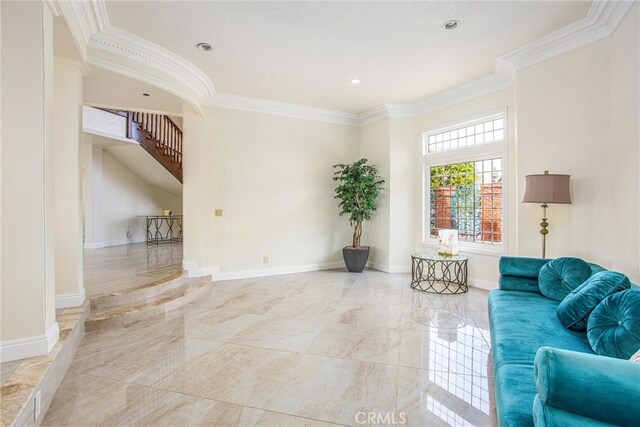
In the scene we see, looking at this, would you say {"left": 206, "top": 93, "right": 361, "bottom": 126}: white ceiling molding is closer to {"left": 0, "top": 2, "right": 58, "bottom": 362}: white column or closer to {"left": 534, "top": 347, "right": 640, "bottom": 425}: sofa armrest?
{"left": 0, "top": 2, "right": 58, "bottom": 362}: white column

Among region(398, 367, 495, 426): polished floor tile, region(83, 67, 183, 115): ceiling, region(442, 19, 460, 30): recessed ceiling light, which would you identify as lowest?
region(398, 367, 495, 426): polished floor tile

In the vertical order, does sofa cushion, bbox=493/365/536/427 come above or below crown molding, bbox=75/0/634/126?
below

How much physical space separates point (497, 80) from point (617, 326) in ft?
12.6

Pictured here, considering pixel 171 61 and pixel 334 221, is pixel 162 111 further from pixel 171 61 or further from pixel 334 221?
pixel 334 221

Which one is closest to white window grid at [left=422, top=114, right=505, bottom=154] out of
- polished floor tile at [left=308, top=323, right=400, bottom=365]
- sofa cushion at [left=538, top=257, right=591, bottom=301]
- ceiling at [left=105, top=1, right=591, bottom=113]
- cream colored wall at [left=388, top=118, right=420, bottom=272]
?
cream colored wall at [left=388, top=118, right=420, bottom=272]

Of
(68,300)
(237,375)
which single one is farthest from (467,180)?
(68,300)

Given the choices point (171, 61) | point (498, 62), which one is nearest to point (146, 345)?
point (171, 61)

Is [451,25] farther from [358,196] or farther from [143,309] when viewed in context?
[143,309]

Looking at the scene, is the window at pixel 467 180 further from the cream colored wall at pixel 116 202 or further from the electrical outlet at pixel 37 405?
the cream colored wall at pixel 116 202

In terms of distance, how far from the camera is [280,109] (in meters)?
5.85

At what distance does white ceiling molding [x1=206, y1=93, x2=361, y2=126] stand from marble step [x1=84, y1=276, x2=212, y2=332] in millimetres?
2936

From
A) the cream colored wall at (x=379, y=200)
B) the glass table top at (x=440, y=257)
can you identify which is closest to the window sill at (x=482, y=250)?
the glass table top at (x=440, y=257)

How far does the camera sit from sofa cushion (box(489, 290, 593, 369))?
1777 millimetres

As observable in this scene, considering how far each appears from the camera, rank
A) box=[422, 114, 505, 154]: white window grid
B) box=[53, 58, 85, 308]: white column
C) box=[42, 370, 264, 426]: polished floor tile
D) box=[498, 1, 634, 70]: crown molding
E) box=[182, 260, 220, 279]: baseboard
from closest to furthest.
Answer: box=[42, 370, 264, 426]: polished floor tile, box=[498, 1, 634, 70]: crown molding, box=[53, 58, 85, 308]: white column, box=[422, 114, 505, 154]: white window grid, box=[182, 260, 220, 279]: baseboard
